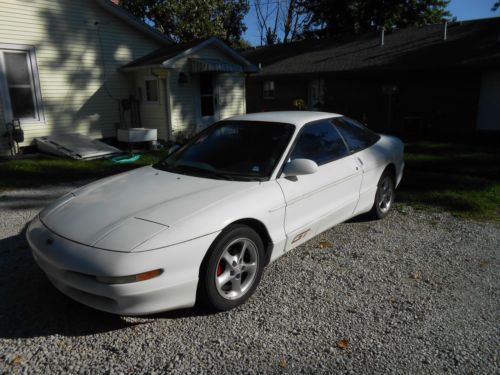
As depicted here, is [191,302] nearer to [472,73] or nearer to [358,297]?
[358,297]

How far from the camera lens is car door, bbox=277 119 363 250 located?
3553mm

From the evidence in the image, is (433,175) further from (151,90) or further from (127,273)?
(151,90)

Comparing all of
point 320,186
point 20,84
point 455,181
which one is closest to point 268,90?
point 20,84

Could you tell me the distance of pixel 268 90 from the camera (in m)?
22.3

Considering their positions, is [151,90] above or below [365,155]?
above

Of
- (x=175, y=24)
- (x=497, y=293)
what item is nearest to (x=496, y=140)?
(x=497, y=293)

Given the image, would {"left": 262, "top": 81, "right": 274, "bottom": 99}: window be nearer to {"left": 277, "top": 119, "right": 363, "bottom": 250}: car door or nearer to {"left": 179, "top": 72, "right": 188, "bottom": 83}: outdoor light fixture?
{"left": 179, "top": 72, "right": 188, "bottom": 83}: outdoor light fixture

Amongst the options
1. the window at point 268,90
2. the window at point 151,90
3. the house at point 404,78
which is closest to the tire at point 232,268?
the window at point 151,90

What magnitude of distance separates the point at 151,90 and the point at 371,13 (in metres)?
24.0

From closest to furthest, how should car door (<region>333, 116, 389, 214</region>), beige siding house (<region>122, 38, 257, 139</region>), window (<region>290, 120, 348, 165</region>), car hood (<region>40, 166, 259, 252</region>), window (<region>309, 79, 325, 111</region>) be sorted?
car hood (<region>40, 166, 259, 252</region>) < window (<region>290, 120, 348, 165</region>) < car door (<region>333, 116, 389, 214</region>) < beige siding house (<region>122, 38, 257, 139</region>) < window (<region>309, 79, 325, 111</region>)

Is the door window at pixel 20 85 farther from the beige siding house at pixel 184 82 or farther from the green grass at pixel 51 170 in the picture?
the beige siding house at pixel 184 82

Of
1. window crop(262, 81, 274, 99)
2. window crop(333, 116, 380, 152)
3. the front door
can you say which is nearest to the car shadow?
window crop(333, 116, 380, 152)

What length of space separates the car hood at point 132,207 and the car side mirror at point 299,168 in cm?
35

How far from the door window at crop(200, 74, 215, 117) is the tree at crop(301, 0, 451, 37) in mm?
21767
